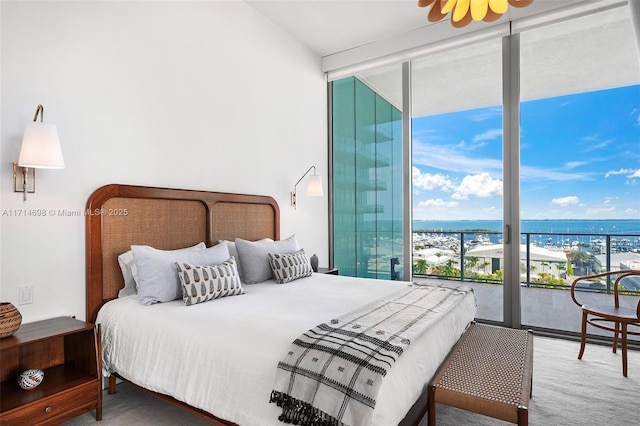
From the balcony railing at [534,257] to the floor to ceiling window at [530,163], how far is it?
0.4 inches

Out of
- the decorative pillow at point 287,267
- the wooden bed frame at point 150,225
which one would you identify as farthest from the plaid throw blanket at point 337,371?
the decorative pillow at point 287,267

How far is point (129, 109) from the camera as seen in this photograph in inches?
106

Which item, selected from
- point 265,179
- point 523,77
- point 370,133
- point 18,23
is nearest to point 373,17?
point 370,133

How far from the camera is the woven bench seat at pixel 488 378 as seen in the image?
1.54 m

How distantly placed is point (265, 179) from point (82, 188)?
1.81 m

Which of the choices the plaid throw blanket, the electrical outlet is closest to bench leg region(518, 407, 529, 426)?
the plaid throw blanket

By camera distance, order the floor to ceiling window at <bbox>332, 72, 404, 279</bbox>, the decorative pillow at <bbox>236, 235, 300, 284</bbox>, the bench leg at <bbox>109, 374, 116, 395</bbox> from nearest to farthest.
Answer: the bench leg at <bbox>109, 374, 116, 395</bbox> < the decorative pillow at <bbox>236, 235, 300, 284</bbox> < the floor to ceiling window at <bbox>332, 72, 404, 279</bbox>

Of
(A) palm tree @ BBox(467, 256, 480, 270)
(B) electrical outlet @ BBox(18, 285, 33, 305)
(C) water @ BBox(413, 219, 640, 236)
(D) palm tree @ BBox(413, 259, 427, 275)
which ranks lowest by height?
(D) palm tree @ BBox(413, 259, 427, 275)

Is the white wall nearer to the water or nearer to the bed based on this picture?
the bed

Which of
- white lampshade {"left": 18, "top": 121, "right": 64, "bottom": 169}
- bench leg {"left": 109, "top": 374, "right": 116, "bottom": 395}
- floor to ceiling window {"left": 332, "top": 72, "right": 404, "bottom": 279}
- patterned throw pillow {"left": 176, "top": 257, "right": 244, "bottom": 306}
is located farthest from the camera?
floor to ceiling window {"left": 332, "top": 72, "right": 404, "bottom": 279}

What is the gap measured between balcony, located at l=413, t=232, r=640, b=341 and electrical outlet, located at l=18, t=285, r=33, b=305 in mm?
3689

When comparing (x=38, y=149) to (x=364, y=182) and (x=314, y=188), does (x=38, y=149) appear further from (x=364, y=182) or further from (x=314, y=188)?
(x=364, y=182)

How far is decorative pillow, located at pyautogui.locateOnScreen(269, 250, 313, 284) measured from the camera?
3059 mm

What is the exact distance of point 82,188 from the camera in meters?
2.40
